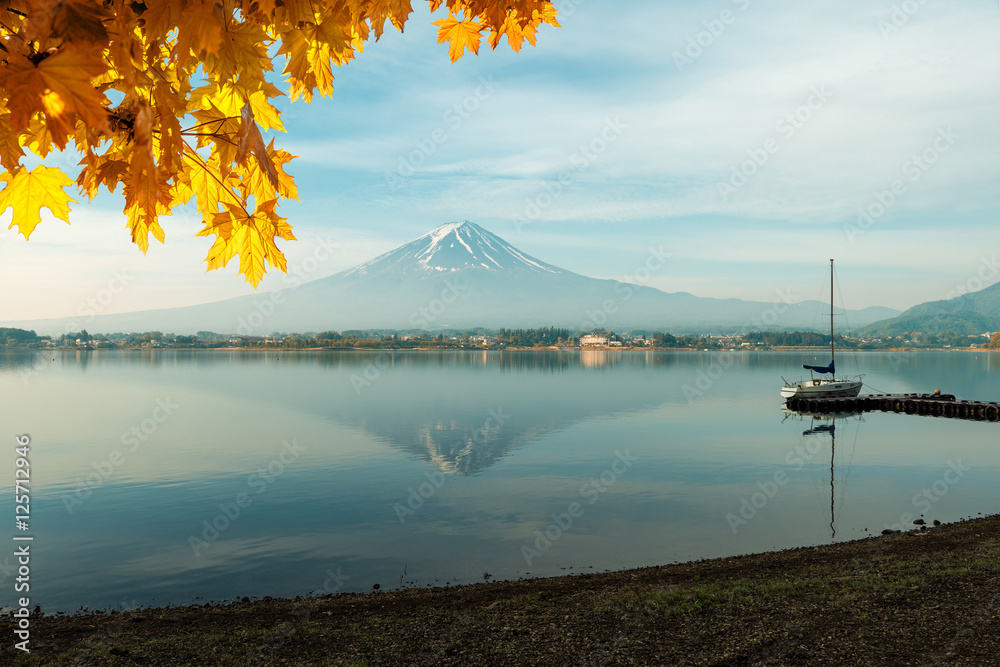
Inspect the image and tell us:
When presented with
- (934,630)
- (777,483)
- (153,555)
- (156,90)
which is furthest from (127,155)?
(777,483)

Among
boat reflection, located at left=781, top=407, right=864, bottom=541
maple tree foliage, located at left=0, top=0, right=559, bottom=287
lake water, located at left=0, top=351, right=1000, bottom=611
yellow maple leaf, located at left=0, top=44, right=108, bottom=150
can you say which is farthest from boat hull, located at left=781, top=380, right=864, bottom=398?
yellow maple leaf, located at left=0, top=44, right=108, bottom=150

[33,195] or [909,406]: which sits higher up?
[33,195]

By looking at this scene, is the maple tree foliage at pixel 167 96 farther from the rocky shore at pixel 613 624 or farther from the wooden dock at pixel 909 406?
the wooden dock at pixel 909 406

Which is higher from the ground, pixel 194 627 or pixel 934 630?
pixel 934 630

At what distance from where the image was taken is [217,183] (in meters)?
1.89

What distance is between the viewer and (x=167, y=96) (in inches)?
55.3

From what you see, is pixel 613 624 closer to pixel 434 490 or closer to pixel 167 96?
pixel 167 96

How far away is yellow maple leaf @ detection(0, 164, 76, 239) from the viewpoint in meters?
1.54

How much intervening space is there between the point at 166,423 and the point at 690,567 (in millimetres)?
41174

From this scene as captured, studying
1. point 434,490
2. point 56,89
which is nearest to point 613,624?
point 56,89

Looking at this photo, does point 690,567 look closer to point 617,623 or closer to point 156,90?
point 617,623

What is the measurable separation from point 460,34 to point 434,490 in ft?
73.2

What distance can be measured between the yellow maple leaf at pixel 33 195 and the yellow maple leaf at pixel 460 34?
1.66 meters

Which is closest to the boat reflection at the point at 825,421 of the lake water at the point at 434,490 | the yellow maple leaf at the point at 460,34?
the lake water at the point at 434,490
